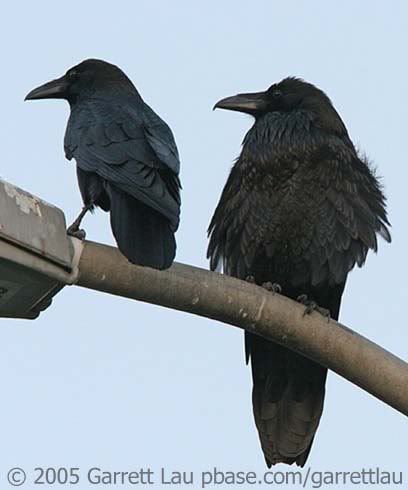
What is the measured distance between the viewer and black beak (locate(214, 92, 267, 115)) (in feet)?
21.8

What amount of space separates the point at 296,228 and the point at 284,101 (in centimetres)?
102

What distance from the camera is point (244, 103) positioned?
21.9 ft

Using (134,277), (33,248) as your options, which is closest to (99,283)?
(134,277)

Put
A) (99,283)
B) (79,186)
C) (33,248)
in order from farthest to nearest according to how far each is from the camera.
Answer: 1. (79,186)
2. (99,283)
3. (33,248)

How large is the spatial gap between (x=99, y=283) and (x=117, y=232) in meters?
0.65

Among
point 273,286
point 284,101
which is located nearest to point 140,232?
A: point 273,286

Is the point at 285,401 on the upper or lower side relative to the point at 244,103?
lower

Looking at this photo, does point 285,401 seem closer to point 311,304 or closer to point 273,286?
point 273,286

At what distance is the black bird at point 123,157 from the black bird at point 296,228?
68 centimetres

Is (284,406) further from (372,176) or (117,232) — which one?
(117,232)

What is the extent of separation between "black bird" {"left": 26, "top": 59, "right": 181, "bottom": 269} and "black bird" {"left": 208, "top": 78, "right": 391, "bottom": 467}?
0.68 meters

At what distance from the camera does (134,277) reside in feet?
12.4

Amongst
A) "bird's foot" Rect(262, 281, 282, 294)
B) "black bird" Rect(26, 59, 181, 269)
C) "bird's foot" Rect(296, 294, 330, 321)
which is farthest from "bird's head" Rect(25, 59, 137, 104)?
"bird's foot" Rect(296, 294, 330, 321)

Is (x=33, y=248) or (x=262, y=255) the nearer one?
(x=33, y=248)
